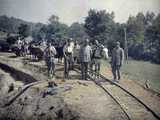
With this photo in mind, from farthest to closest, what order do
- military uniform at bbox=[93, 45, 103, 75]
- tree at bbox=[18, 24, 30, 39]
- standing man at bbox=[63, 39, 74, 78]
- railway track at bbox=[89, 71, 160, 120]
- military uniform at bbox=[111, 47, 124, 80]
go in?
1. standing man at bbox=[63, 39, 74, 78]
2. military uniform at bbox=[93, 45, 103, 75]
3. military uniform at bbox=[111, 47, 124, 80]
4. tree at bbox=[18, 24, 30, 39]
5. railway track at bbox=[89, 71, 160, 120]

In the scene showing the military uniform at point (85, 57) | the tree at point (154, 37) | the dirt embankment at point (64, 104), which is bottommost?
the dirt embankment at point (64, 104)

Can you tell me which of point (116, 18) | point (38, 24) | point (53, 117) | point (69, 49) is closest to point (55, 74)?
point (69, 49)

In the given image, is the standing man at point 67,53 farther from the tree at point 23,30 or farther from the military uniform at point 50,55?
the tree at point 23,30

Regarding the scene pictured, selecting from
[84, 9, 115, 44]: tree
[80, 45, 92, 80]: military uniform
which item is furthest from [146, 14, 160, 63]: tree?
[80, 45, 92, 80]: military uniform

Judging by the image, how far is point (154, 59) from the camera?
9.09m

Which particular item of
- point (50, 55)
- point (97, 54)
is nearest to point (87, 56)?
point (97, 54)

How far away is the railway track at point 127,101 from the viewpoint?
4.93 meters

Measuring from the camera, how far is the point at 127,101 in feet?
17.9

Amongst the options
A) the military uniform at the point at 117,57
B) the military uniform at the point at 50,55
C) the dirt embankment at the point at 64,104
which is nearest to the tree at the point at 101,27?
the military uniform at the point at 117,57

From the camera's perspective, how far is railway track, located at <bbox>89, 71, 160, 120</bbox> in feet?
16.2

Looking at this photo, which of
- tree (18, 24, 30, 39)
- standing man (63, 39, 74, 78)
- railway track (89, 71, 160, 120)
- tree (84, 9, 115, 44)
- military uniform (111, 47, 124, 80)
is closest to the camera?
railway track (89, 71, 160, 120)

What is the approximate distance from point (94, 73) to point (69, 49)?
651 mm

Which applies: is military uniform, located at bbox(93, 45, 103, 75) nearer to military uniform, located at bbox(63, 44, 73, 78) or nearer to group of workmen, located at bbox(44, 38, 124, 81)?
group of workmen, located at bbox(44, 38, 124, 81)

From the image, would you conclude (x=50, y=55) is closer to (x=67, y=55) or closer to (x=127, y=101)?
(x=67, y=55)
